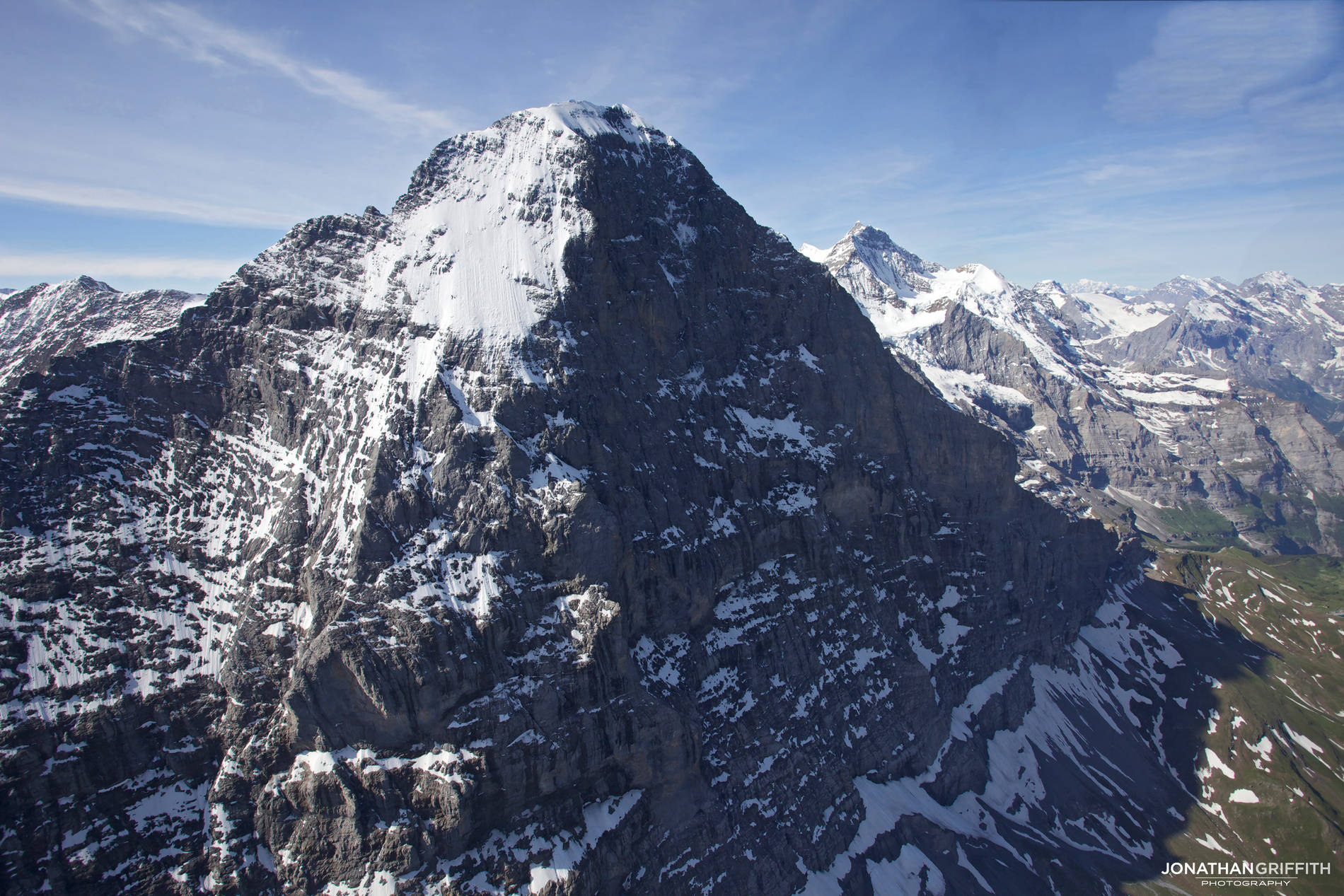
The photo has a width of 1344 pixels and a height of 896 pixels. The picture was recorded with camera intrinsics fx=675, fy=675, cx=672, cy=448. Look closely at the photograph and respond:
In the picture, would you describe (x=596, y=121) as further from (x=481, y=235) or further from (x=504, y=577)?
(x=504, y=577)

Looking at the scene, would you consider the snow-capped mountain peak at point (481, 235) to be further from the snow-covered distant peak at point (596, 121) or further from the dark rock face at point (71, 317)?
the dark rock face at point (71, 317)

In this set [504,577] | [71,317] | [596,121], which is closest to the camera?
[504,577]

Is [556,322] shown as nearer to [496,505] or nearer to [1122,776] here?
[496,505]

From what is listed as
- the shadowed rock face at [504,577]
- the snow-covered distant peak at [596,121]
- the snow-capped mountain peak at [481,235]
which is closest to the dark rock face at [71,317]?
the snow-capped mountain peak at [481,235]

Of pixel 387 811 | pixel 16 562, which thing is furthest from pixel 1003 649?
pixel 16 562

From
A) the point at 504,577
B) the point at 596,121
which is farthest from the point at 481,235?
the point at 504,577

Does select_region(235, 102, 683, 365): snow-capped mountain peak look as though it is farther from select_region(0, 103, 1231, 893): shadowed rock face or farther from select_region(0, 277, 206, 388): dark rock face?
select_region(0, 277, 206, 388): dark rock face
